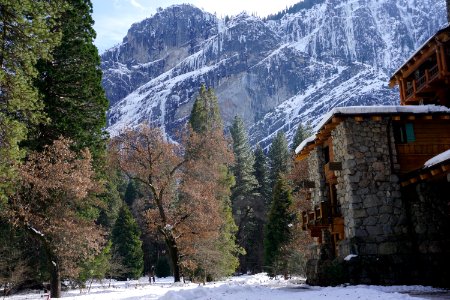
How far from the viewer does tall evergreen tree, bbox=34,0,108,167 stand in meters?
20.9

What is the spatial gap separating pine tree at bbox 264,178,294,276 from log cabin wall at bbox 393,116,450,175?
22.7 metres

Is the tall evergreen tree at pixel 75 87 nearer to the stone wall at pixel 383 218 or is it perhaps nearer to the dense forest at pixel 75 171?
the dense forest at pixel 75 171

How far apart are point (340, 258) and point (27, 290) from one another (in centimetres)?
2147

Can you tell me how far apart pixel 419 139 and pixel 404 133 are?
25.2 inches

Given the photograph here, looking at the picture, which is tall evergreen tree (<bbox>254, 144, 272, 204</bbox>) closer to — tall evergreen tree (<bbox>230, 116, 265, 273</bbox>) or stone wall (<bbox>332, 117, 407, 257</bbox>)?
tall evergreen tree (<bbox>230, 116, 265, 273</bbox>)

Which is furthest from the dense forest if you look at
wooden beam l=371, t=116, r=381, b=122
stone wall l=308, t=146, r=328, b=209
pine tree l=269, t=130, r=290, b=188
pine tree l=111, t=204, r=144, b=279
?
pine tree l=269, t=130, r=290, b=188

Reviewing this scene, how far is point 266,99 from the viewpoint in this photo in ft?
638

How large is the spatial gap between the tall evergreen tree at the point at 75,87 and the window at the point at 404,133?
13.6m

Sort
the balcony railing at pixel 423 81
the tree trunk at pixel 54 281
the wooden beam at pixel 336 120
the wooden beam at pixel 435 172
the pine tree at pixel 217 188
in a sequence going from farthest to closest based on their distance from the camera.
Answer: the pine tree at pixel 217 188 < the balcony railing at pixel 423 81 < the tree trunk at pixel 54 281 < the wooden beam at pixel 336 120 < the wooden beam at pixel 435 172

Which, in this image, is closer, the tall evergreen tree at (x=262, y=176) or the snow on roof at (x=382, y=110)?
the snow on roof at (x=382, y=110)

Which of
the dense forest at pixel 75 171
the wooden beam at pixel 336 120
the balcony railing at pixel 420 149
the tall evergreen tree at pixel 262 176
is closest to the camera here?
the dense forest at pixel 75 171

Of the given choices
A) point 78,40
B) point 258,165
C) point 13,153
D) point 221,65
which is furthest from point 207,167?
point 221,65

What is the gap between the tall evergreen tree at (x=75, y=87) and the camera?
20.9 metres

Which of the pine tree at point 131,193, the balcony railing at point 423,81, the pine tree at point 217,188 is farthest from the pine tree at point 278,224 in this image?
the pine tree at point 131,193
